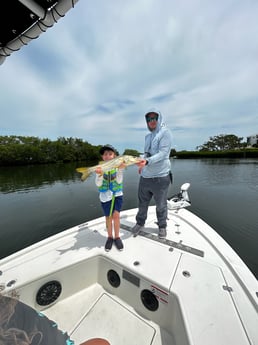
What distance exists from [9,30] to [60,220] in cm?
597

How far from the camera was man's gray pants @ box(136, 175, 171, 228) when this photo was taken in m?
2.25

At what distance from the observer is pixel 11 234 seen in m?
5.16

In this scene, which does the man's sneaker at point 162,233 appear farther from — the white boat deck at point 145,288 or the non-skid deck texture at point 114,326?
the non-skid deck texture at point 114,326

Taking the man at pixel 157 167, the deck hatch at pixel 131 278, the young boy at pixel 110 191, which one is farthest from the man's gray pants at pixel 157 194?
the deck hatch at pixel 131 278

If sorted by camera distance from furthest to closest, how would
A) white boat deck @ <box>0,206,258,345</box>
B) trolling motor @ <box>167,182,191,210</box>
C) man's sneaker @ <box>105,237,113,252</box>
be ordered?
trolling motor @ <box>167,182,191,210</box> < man's sneaker @ <box>105,237,113,252</box> < white boat deck @ <box>0,206,258,345</box>

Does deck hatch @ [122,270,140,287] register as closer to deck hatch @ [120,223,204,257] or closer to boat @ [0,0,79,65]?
deck hatch @ [120,223,204,257]

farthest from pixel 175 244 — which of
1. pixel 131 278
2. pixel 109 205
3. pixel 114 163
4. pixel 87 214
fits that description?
pixel 87 214

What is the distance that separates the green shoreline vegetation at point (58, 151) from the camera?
118 feet

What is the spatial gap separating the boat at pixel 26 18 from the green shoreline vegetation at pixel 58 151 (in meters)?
28.3

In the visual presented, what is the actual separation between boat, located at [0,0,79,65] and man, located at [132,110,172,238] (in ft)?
5.17

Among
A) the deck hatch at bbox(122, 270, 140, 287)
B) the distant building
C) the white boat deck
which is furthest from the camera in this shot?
the distant building

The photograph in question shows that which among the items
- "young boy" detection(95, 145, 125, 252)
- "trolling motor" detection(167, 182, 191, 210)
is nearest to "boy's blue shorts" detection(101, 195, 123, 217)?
"young boy" detection(95, 145, 125, 252)

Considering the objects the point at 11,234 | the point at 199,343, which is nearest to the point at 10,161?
the point at 11,234

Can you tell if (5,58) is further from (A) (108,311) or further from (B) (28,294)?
(A) (108,311)
